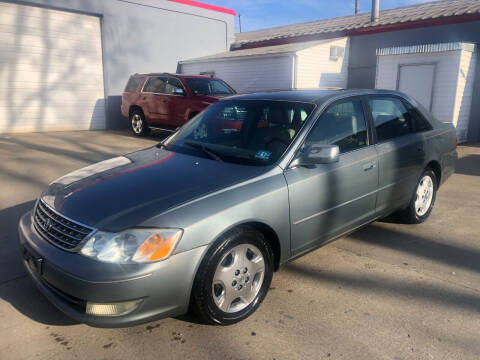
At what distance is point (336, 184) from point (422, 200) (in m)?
1.93

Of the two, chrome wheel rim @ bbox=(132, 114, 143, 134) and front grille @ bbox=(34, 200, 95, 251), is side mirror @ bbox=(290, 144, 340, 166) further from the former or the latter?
chrome wheel rim @ bbox=(132, 114, 143, 134)

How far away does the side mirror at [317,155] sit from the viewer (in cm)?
309

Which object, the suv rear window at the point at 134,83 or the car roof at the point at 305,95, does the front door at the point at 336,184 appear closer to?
→ the car roof at the point at 305,95

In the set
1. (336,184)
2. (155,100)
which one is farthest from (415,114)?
(155,100)

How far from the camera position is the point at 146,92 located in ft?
39.1

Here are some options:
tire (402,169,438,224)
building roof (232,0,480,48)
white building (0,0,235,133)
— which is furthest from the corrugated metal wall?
tire (402,169,438,224)

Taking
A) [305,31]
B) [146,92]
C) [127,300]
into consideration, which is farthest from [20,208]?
[305,31]

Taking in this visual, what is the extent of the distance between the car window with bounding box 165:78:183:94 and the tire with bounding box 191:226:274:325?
28.7 ft

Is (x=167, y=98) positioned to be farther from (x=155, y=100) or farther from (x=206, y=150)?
(x=206, y=150)

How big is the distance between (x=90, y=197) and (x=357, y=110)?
2.59 metres

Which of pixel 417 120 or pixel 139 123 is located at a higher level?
pixel 417 120

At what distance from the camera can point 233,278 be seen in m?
2.80

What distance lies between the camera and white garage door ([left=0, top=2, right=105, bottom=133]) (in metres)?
12.2

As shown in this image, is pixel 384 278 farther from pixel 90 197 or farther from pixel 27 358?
pixel 27 358
